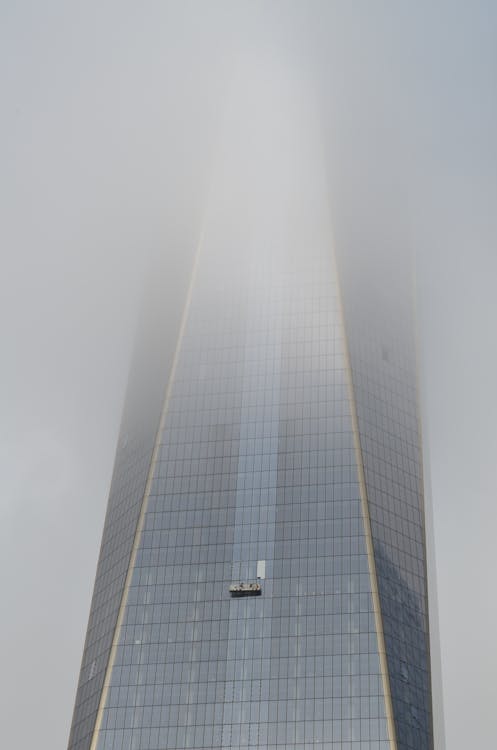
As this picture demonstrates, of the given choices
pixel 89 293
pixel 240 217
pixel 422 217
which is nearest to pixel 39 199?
pixel 89 293

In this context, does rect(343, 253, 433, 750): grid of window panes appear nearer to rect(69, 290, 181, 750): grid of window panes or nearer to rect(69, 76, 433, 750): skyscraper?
rect(69, 76, 433, 750): skyscraper

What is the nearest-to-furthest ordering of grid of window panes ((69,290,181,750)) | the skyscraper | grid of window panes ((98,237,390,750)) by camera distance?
grid of window panes ((98,237,390,750))
the skyscraper
grid of window panes ((69,290,181,750))

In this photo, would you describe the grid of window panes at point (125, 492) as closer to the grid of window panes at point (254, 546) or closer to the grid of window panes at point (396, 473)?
the grid of window panes at point (254, 546)

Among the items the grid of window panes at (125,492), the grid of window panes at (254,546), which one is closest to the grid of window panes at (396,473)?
the grid of window panes at (254,546)

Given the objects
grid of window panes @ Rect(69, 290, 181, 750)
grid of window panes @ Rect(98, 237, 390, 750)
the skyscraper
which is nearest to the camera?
grid of window panes @ Rect(98, 237, 390, 750)

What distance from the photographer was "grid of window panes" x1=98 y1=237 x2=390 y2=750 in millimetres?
105062

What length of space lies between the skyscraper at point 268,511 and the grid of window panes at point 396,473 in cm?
20

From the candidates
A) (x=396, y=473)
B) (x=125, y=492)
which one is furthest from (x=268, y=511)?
(x=125, y=492)

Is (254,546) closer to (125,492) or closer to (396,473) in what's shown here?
(396,473)

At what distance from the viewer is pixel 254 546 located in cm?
11506

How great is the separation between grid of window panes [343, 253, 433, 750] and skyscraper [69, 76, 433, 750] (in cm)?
20

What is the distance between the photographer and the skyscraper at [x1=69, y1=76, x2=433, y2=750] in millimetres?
105500

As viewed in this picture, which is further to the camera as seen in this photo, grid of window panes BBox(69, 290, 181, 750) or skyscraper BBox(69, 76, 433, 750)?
grid of window panes BBox(69, 290, 181, 750)

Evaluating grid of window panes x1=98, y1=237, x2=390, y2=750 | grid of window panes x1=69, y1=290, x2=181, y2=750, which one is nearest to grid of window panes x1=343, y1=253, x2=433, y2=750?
grid of window panes x1=98, y1=237, x2=390, y2=750
